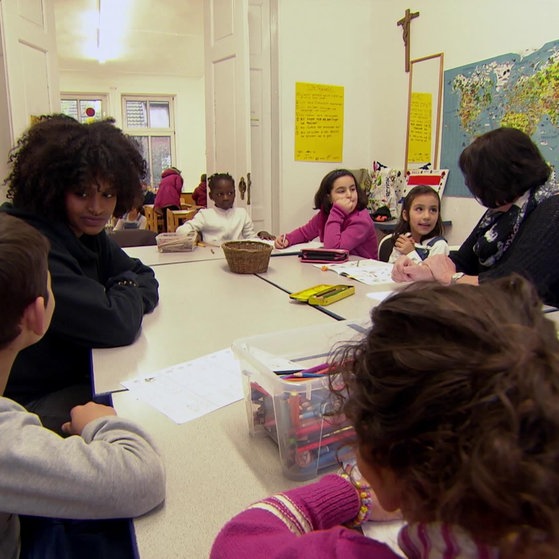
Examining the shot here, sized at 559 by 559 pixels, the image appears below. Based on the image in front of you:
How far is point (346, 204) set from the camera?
2.75m

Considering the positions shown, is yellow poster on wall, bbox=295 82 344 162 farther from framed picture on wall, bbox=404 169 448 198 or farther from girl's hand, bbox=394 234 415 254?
girl's hand, bbox=394 234 415 254

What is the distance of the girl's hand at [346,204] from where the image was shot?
275 cm

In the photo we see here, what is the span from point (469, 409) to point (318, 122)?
3985mm

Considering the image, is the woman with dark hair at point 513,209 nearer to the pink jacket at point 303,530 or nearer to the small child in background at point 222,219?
the pink jacket at point 303,530

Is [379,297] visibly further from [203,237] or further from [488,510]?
[203,237]

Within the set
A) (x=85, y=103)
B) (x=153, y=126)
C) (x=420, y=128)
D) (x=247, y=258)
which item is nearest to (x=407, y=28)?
(x=420, y=128)

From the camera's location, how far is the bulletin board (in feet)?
11.3

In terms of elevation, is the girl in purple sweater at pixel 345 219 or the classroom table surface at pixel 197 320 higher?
the girl in purple sweater at pixel 345 219

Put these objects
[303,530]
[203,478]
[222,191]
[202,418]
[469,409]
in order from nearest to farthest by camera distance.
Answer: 1. [469,409]
2. [303,530]
3. [203,478]
4. [202,418]
5. [222,191]

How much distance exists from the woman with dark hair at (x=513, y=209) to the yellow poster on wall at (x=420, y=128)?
1909 millimetres

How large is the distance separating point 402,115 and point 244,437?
354 cm

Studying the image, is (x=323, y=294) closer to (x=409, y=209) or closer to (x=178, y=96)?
(x=409, y=209)

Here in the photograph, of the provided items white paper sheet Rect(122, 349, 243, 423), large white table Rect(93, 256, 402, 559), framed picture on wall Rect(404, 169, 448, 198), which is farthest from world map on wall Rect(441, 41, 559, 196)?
white paper sheet Rect(122, 349, 243, 423)

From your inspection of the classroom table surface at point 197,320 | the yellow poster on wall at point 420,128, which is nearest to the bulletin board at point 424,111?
the yellow poster on wall at point 420,128
